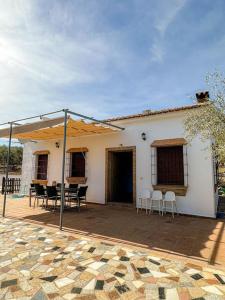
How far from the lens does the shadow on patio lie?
5.18 m

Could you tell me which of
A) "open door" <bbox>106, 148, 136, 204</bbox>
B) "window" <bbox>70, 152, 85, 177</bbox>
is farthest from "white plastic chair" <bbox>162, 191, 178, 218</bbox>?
"window" <bbox>70, 152, 85, 177</bbox>

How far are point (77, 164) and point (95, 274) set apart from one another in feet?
A: 32.7

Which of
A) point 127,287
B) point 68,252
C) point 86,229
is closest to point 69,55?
point 86,229

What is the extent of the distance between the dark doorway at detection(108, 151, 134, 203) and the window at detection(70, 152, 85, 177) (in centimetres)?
196

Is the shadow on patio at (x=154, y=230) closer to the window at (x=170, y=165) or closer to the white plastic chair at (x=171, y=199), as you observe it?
the white plastic chair at (x=171, y=199)

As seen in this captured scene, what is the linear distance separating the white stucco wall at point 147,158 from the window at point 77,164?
569mm

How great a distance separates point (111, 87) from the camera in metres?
12.0

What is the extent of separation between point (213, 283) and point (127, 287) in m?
1.52

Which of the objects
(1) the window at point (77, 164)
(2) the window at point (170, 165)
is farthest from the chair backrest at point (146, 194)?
(1) the window at point (77, 164)

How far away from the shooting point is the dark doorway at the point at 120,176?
12250 millimetres

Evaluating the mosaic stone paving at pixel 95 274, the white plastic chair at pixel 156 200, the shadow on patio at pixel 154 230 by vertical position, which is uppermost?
the white plastic chair at pixel 156 200

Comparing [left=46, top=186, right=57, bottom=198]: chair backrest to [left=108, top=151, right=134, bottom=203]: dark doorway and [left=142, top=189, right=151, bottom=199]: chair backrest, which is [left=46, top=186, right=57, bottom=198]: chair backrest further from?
[left=142, top=189, right=151, bottom=199]: chair backrest

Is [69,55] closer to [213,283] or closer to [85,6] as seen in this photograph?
[85,6]

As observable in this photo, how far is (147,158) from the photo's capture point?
35.1 ft
